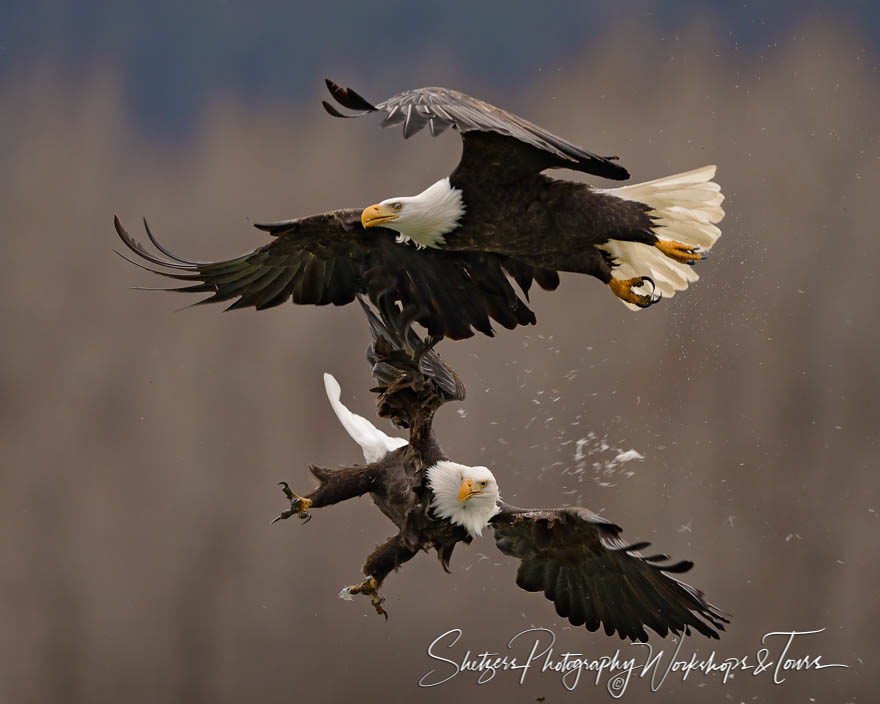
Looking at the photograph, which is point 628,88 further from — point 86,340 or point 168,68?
point 86,340

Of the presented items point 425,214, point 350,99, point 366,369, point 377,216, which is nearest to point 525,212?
point 425,214

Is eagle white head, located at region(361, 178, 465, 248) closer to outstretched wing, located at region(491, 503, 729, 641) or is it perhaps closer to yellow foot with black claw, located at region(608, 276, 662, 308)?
yellow foot with black claw, located at region(608, 276, 662, 308)

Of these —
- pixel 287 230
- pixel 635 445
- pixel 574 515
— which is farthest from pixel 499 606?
pixel 287 230

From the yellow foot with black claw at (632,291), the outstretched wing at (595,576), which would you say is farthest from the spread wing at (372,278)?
the outstretched wing at (595,576)

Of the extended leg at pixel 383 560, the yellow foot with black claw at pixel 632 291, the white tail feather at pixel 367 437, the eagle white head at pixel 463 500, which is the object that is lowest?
the extended leg at pixel 383 560

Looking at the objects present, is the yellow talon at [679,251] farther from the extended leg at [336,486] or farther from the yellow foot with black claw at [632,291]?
the extended leg at [336,486]

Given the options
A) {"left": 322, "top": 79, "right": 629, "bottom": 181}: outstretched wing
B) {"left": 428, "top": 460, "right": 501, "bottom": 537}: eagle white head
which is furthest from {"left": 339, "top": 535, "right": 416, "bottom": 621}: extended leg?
{"left": 322, "top": 79, "right": 629, "bottom": 181}: outstretched wing
